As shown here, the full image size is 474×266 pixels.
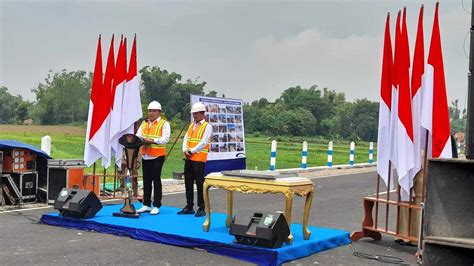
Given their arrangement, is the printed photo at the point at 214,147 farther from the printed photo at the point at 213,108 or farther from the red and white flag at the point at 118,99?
the red and white flag at the point at 118,99

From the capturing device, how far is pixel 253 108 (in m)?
55.2

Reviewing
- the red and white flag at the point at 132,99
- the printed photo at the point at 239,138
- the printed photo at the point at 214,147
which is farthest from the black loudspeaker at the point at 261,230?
the printed photo at the point at 239,138

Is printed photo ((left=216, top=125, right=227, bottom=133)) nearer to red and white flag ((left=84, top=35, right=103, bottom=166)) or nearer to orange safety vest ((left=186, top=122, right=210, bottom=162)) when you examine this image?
red and white flag ((left=84, top=35, right=103, bottom=166))

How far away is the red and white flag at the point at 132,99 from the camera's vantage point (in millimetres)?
8961

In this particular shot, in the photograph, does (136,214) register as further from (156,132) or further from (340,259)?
(340,259)

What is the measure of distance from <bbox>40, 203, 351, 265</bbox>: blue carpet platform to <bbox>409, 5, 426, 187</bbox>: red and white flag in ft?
4.55

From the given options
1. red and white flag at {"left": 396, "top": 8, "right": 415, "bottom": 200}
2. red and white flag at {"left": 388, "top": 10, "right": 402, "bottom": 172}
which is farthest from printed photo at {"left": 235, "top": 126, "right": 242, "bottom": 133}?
red and white flag at {"left": 396, "top": 8, "right": 415, "bottom": 200}

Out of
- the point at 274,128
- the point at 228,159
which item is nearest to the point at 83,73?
the point at 274,128

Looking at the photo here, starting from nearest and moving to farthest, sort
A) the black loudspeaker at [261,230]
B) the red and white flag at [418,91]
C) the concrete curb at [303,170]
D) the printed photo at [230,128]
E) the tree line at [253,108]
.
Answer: the black loudspeaker at [261,230]
the red and white flag at [418,91]
the concrete curb at [303,170]
the printed photo at [230,128]
the tree line at [253,108]

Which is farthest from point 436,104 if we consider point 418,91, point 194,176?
point 194,176

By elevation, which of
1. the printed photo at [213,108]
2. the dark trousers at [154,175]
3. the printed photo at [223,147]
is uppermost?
the printed photo at [213,108]

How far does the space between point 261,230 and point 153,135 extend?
2.99 meters

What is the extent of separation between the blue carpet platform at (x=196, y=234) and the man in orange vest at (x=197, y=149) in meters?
0.39

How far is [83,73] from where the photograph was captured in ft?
215
